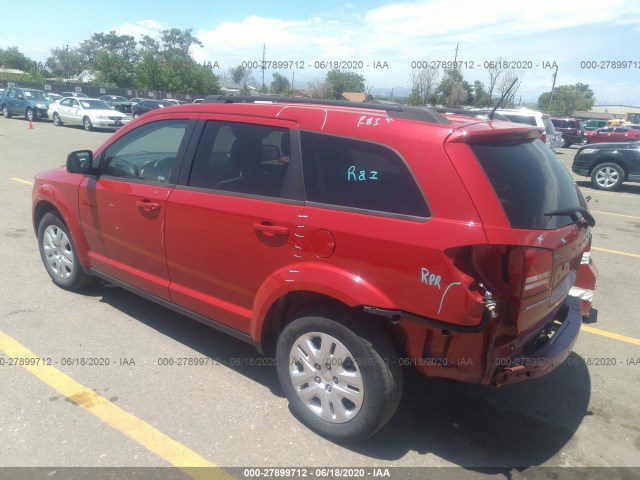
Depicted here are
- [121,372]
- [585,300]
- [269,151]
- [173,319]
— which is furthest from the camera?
[173,319]

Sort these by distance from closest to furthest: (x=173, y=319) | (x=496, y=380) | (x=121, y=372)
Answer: (x=496, y=380) < (x=121, y=372) < (x=173, y=319)

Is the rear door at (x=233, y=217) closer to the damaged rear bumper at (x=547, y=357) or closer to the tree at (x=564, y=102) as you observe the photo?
the damaged rear bumper at (x=547, y=357)

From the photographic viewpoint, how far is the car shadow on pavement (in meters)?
2.88

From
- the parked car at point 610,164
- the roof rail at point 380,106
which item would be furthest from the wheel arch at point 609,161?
the roof rail at point 380,106

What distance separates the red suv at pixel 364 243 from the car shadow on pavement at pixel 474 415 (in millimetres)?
418

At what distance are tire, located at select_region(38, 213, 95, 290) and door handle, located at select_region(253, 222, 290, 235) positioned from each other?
2.41 metres

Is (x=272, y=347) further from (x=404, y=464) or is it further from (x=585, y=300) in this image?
(x=585, y=300)

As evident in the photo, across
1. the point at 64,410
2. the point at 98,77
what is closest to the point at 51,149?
the point at 64,410

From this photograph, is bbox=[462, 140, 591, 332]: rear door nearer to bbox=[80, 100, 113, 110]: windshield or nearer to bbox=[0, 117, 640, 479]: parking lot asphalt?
bbox=[0, 117, 640, 479]: parking lot asphalt

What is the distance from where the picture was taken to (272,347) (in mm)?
3326

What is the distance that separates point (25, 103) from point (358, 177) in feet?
94.9

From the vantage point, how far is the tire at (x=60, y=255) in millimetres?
4641

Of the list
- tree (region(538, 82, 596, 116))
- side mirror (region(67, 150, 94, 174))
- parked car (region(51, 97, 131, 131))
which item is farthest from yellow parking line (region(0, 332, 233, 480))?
tree (region(538, 82, 596, 116))

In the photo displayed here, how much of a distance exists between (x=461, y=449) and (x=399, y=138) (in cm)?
180
